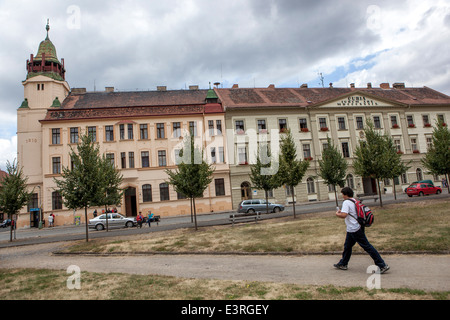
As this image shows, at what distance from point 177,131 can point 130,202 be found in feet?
33.6

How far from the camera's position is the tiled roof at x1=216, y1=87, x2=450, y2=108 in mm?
38375

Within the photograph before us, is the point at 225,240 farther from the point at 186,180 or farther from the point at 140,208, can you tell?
the point at 140,208

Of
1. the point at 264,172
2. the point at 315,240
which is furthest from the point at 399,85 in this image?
the point at 315,240

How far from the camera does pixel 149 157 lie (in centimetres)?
3494

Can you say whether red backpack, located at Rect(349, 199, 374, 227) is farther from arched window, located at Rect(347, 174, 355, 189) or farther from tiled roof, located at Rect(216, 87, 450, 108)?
arched window, located at Rect(347, 174, 355, 189)

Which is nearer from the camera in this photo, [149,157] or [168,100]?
[149,157]

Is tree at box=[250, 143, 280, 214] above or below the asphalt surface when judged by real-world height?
above

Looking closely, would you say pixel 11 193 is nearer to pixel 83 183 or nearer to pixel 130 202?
pixel 83 183

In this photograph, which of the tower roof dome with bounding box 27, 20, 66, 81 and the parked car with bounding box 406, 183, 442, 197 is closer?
the parked car with bounding box 406, 183, 442, 197

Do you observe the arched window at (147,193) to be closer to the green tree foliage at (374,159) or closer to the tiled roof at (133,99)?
the tiled roof at (133,99)

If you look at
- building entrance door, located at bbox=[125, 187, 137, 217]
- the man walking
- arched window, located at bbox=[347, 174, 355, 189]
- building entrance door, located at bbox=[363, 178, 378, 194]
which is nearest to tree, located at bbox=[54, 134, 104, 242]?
the man walking

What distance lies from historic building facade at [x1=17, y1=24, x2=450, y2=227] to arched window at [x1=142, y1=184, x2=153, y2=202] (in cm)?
12
